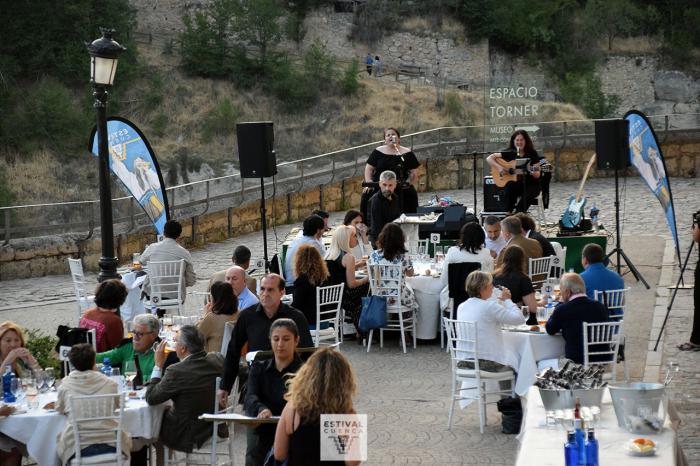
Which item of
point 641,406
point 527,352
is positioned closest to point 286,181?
point 527,352

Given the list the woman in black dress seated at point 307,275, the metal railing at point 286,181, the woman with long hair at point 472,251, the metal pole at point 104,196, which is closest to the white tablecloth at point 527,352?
the woman in black dress seated at point 307,275

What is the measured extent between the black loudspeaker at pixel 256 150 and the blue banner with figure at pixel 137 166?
43.7 inches

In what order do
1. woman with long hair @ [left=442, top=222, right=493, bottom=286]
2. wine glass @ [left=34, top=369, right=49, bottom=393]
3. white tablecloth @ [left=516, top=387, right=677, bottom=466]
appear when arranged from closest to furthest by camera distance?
white tablecloth @ [left=516, top=387, right=677, bottom=466] → wine glass @ [left=34, top=369, right=49, bottom=393] → woman with long hair @ [left=442, top=222, right=493, bottom=286]

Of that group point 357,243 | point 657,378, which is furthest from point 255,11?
point 657,378

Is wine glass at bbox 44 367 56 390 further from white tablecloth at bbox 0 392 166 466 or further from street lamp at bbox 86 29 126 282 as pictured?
street lamp at bbox 86 29 126 282

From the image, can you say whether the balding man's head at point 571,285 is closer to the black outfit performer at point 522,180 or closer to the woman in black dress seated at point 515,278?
the woman in black dress seated at point 515,278

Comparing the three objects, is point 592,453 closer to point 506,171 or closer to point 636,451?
point 636,451

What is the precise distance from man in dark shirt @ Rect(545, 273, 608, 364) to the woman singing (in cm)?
751

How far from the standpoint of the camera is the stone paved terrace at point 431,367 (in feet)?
29.7

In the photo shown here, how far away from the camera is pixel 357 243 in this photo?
13.3m

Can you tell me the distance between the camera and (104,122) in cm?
1169

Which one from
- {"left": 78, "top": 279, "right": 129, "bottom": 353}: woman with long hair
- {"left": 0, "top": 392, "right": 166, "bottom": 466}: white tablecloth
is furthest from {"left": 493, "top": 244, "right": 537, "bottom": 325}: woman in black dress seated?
{"left": 0, "top": 392, "right": 166, "bottom": 466}: white tablecloth

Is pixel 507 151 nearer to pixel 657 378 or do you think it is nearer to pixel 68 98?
pixel 657 378

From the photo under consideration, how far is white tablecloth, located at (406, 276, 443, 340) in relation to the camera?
12547 millimetres
